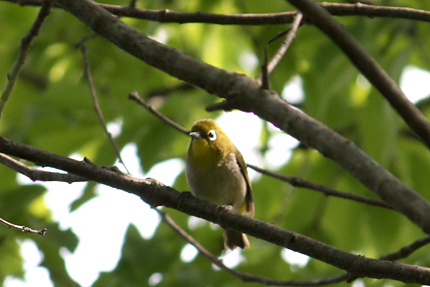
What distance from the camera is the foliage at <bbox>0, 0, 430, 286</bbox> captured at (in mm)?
4949

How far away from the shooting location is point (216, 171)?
19.7ft

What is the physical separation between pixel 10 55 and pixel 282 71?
3.78m

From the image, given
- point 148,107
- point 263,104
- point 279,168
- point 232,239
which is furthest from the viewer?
point 279,168

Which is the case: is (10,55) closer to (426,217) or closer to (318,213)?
(318,213)

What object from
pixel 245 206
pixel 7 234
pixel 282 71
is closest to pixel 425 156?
pixel 282 71

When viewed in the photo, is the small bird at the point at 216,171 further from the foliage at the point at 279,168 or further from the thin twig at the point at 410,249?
the thin twig at the point at 410,249

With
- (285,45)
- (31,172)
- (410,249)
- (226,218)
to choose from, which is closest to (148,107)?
(31,172)

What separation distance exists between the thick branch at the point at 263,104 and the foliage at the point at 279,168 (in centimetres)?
235

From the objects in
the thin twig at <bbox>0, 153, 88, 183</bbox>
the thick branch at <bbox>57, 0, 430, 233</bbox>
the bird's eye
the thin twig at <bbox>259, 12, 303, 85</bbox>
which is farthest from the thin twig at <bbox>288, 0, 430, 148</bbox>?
the bird's eye

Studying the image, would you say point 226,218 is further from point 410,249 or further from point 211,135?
point 211,135

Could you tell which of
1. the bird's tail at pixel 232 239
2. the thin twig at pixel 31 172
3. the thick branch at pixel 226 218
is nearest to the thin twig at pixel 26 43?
the thin twig at pixel 31 172

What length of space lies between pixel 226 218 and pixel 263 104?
104 cm

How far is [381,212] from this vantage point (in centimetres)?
521

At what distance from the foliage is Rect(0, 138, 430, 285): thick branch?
1.69 m
